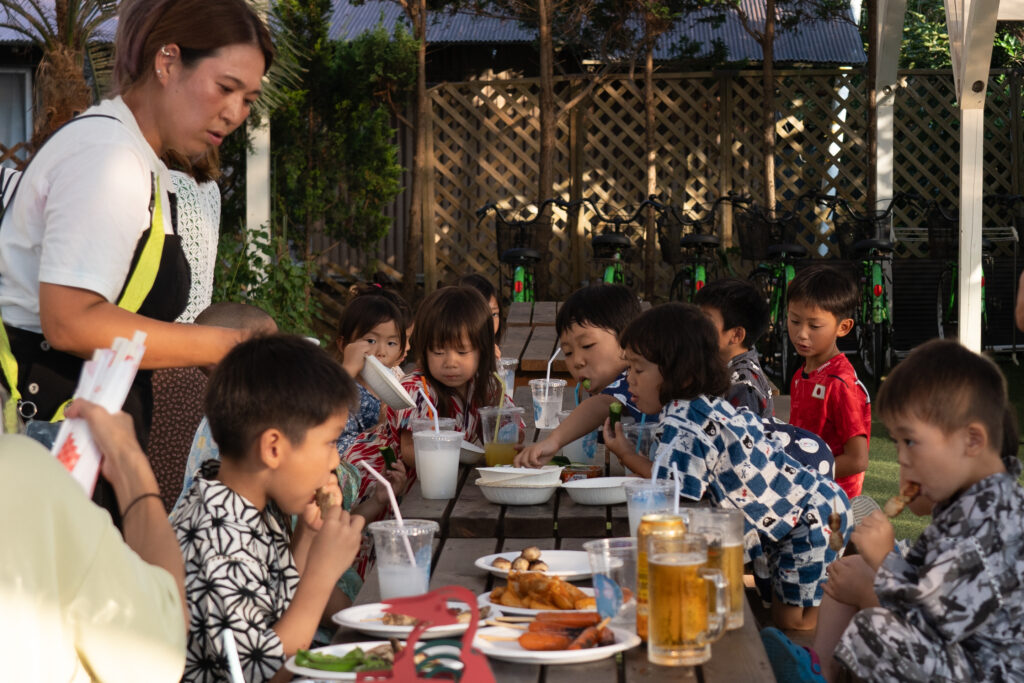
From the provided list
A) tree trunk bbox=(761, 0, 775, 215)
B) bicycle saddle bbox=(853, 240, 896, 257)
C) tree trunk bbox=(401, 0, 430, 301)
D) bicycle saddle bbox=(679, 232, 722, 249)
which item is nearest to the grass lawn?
bicycle saddle bbox=(853, 240, 896, 257)

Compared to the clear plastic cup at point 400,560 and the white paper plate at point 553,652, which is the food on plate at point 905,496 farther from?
the clear plastic cup at point 400,560

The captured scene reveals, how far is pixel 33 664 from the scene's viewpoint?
121 centimetres

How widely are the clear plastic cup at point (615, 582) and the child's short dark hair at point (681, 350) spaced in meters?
0.93

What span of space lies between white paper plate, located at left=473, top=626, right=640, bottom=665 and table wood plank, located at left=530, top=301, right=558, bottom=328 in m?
4.85

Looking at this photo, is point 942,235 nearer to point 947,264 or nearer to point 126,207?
point 947,264

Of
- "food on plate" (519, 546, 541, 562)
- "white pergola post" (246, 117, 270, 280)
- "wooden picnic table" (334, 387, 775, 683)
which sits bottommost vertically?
"wooden picnic table" (334, 387, 775, 683)

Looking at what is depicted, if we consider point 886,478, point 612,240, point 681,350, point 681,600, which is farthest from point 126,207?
point 612,240

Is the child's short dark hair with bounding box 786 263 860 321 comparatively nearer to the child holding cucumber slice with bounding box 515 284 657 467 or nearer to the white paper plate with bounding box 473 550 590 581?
the child holding cucumber slice with bounding box 515 284 657 467

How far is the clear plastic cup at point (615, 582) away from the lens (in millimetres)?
1694

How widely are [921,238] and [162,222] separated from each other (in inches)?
362

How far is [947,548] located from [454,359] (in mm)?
1863

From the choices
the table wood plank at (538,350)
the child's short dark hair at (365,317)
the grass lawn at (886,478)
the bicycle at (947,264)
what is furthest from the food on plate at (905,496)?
the bicycle at (947,264)

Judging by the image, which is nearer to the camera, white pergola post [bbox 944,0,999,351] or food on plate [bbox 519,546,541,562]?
food on plate [bbox 519,546,541,562]

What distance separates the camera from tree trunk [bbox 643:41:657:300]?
10.9 m
